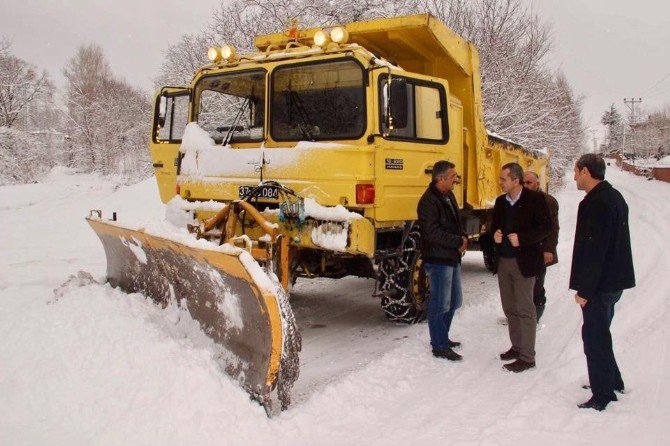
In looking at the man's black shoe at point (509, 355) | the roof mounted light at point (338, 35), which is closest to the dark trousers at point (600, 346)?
the man's black shoe at point (509, 355)

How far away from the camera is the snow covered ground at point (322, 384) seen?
3137 mm

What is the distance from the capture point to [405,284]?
5.39 meters

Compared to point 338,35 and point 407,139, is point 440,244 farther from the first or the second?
point 338,35

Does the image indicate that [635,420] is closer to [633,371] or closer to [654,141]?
[633,371]

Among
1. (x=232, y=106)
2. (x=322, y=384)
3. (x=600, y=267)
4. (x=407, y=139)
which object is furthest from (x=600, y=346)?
(x=232, y=106)

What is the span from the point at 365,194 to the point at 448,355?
1.56 metres

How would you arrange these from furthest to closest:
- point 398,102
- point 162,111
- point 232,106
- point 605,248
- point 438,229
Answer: point 162,111 < point 232,106 < point 398,102 < point 438,229 < point 605,248

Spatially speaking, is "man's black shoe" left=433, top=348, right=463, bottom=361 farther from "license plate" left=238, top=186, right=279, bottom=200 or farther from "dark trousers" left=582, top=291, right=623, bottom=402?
"license plate" left=238, top=186, right=279, bottom=200

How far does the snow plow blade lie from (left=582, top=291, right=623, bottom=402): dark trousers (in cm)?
198

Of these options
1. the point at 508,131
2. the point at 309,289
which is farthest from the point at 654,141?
the point at 309,289

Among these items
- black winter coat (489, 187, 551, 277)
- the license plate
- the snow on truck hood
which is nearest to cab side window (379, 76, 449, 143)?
the snow on truck hood

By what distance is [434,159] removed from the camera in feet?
18.1

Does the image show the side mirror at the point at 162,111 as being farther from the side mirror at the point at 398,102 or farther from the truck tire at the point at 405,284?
the truck tire at the point at 405,284

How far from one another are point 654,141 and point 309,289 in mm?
85965
